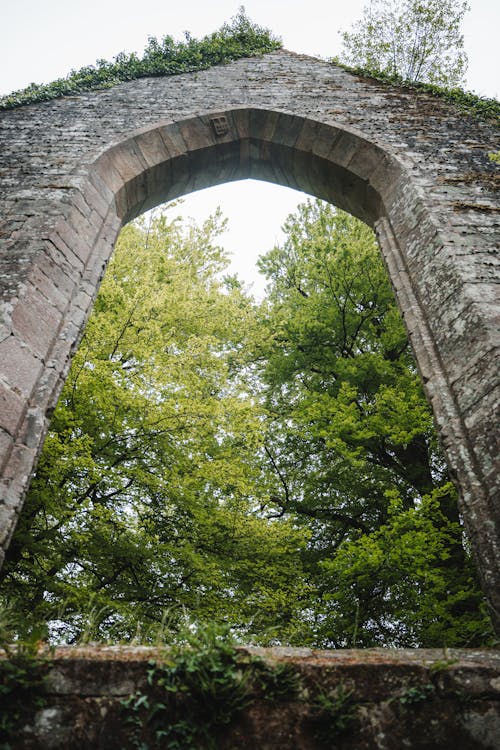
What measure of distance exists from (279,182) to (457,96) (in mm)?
2524

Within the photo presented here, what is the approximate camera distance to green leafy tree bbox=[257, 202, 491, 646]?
17.7 feet

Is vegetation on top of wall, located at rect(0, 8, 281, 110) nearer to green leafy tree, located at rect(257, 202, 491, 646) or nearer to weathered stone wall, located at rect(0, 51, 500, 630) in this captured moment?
weathered stone wall, located at rect(0, 51, 500, 630)

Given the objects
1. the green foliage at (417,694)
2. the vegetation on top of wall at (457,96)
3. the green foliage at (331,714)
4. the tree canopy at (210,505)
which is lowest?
the green foliage at (331,714)

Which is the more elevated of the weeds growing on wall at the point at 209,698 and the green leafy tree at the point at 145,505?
the green leafy tree at the point at 145,505

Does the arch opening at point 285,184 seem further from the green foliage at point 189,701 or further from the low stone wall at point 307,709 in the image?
the green foliage at point 189,701

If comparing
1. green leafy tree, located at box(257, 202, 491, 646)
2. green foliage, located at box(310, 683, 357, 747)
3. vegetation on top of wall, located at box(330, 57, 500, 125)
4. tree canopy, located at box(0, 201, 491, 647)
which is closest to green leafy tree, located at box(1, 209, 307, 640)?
tree canopy, located at box(0, 201, 491, 647)

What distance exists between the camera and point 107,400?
5312 millimetres

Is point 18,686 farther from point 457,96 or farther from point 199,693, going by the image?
point 457,96

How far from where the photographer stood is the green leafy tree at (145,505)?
5.10m

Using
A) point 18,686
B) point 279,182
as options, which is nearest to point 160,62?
point 279,182

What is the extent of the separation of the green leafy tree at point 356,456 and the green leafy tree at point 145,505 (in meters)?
0.80

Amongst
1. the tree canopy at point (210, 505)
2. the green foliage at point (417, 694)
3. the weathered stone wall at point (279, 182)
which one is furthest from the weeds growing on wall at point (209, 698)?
the tree canopy at point (210, 505)

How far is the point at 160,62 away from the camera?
6.99m

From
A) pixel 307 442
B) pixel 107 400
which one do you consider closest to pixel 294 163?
pixel 107 400
